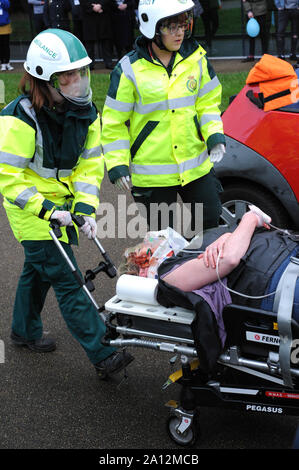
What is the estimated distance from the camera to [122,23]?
1348 centimetres

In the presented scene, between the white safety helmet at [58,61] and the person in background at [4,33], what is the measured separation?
10858 mm

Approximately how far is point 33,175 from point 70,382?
1.30m

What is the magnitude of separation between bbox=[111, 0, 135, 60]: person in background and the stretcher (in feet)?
34.8

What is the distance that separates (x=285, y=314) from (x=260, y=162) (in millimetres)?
2425

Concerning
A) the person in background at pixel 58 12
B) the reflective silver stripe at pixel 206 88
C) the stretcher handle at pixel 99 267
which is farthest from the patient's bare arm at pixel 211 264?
the person in background at pixel 58 12

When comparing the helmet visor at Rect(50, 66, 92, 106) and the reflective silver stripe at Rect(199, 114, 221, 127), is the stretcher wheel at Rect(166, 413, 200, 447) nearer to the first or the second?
the helmet visor at Rect(50, 66, 92, 106)

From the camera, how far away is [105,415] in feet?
13.0

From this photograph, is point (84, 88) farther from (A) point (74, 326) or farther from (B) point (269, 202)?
(B) point (269, 202)

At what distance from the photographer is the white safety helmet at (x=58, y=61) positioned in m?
3.68

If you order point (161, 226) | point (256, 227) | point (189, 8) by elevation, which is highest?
point (189, 8)
